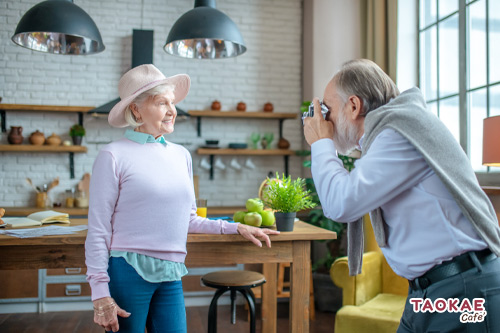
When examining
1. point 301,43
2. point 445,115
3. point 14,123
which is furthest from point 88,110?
point 445,115

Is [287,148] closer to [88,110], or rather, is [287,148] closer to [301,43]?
[301,43]

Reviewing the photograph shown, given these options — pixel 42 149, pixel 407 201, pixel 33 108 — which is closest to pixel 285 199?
pixel 407 201

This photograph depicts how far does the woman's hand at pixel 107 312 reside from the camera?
5.03ft

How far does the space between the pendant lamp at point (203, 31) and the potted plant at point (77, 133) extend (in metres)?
2.21

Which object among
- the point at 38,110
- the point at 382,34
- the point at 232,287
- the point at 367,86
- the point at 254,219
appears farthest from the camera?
the point at 38,110

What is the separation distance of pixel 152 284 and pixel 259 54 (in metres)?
4.38

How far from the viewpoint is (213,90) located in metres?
5.49

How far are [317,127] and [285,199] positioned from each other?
877 mm

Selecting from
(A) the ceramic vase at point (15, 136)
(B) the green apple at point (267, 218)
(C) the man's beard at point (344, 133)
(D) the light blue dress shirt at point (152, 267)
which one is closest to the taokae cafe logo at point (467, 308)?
(C) the man's beard at point (344, 133)

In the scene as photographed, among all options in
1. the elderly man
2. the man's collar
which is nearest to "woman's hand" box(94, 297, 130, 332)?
the man's collar

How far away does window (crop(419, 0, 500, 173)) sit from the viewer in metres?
3.62

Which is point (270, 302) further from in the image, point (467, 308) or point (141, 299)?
point (467, 308)

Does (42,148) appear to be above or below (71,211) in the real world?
above

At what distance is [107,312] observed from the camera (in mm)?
1539
